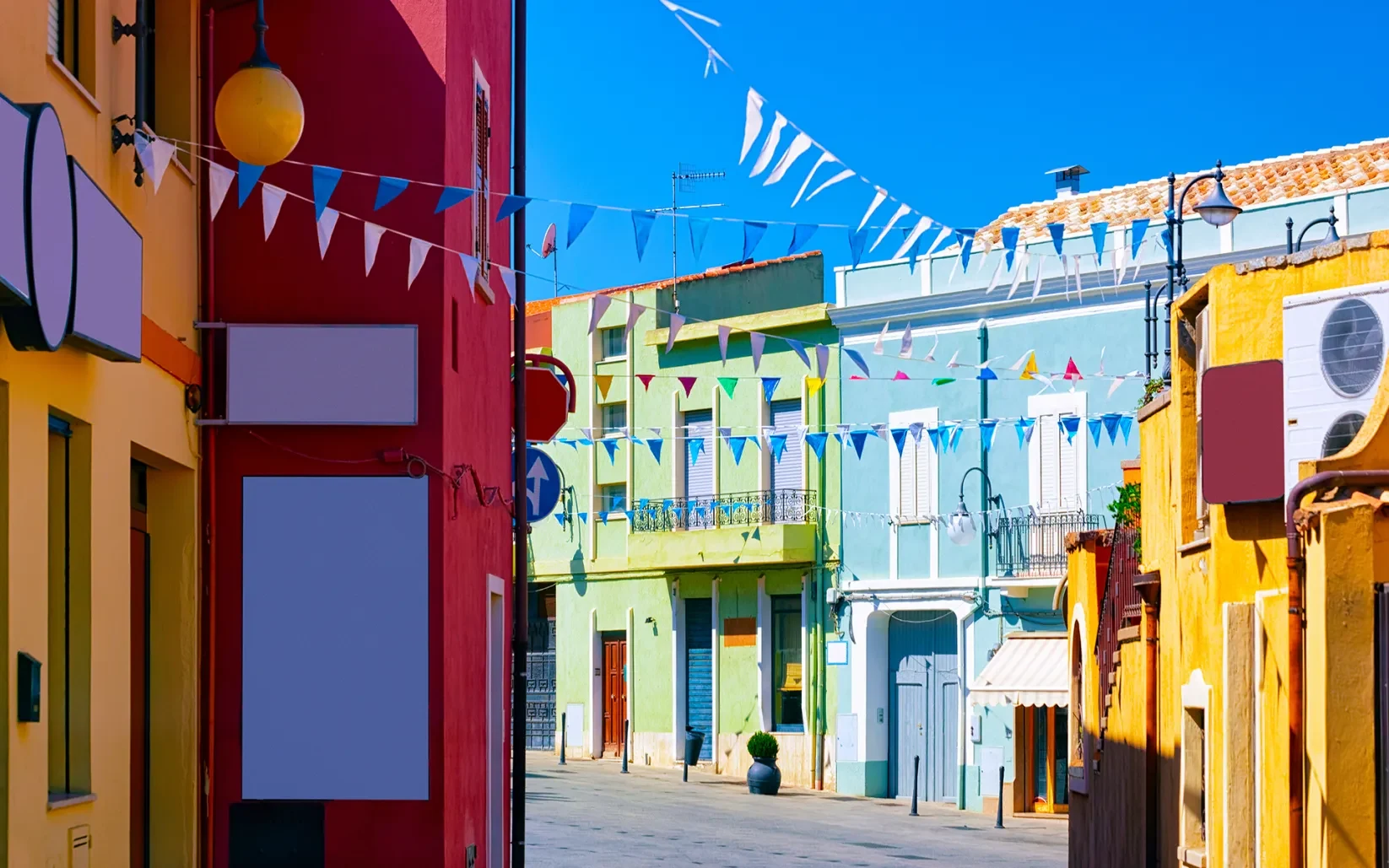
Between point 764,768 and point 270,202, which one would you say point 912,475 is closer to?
point 764,768

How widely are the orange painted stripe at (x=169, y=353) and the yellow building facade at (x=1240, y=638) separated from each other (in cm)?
588

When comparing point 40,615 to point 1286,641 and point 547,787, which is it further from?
point 547,787

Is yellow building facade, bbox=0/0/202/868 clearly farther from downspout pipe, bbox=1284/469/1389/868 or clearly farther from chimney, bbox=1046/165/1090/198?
chimney, bbox=1046/165/1090/198

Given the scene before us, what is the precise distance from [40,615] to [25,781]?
0.70 metres

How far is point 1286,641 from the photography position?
10.3 metres

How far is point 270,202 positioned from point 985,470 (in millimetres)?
23910

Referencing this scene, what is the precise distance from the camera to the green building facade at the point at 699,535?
Answer: 35.8 meters

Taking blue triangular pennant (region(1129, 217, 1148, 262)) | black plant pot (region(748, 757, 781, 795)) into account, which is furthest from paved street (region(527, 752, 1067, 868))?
blue triangular pennant (region(1129, 217, 1148, 262))

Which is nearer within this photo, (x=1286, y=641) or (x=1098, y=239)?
(x=1286, y=641)

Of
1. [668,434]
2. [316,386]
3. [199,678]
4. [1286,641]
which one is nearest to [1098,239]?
[1286,641]

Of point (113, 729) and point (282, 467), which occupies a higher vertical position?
point (282, 467)

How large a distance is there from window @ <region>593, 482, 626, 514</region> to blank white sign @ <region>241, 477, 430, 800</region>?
29.1 meters

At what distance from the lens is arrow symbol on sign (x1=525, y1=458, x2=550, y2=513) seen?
14.6m

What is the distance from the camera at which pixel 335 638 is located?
1084 cm
